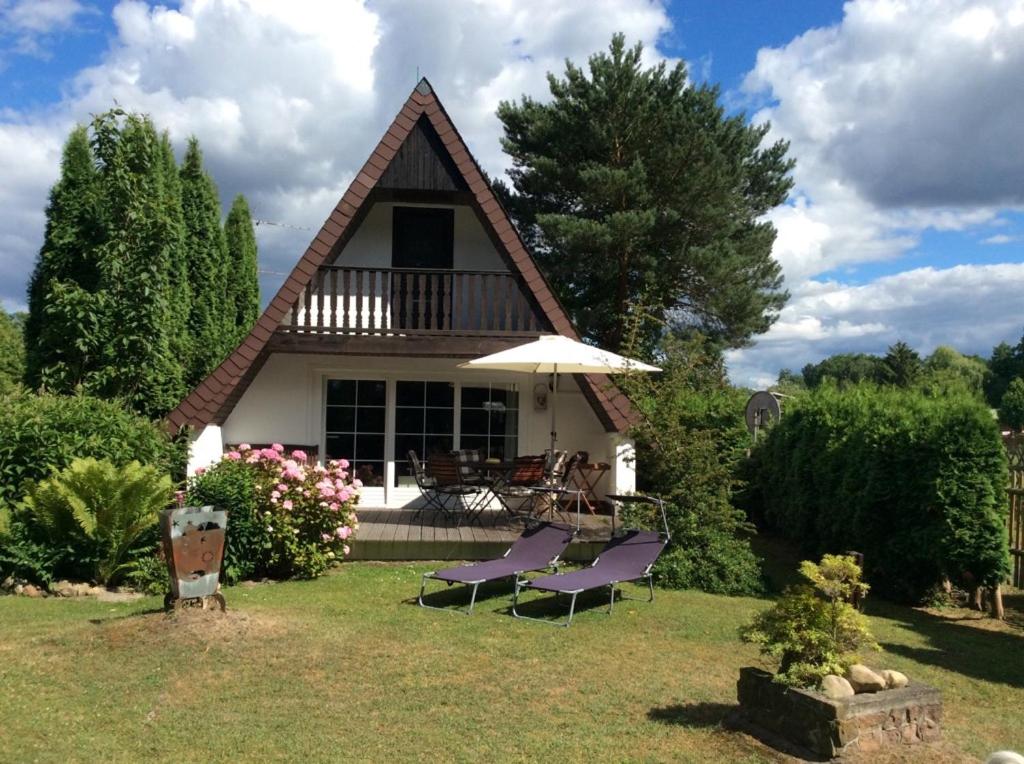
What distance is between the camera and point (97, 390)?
36.5ft

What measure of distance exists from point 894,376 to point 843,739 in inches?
1726

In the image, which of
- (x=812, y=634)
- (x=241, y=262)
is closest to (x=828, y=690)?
(x=812, y=634)

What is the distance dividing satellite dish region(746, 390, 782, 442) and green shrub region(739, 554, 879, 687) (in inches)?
444

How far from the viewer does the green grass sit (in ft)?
14.3

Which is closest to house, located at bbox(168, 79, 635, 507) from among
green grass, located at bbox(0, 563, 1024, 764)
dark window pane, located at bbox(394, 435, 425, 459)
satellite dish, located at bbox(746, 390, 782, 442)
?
dark window pane, located at bbox(394, 435, 425, 459)

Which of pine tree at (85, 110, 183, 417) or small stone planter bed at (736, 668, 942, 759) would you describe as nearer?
small stone planter bed at (736, 668, 942, 759)

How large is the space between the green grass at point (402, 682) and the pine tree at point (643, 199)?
553 inches

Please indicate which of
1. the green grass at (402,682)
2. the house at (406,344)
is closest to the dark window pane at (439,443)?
the house at (406,344)

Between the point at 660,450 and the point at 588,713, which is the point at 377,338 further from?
the point at 588,713

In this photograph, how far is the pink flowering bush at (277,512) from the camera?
27.5 ft

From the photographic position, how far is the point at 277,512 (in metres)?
8.60

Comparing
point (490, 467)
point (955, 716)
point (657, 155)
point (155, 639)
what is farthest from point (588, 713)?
point (657, 155)

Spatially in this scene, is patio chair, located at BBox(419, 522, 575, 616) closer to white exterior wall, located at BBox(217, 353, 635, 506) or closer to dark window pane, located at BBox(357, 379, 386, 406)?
white exterior wall, located at BBox(217, 353, 635, 506)

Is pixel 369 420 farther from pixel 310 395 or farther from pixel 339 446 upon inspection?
pixel 310 395
